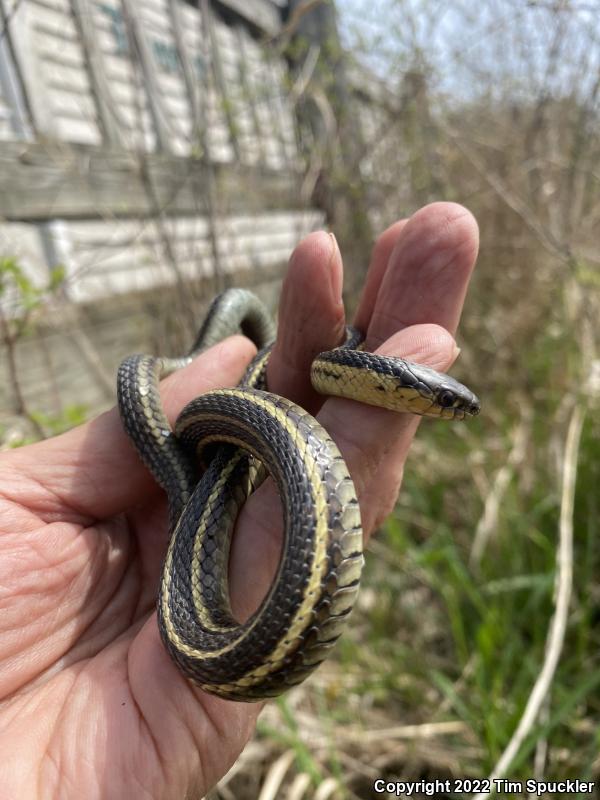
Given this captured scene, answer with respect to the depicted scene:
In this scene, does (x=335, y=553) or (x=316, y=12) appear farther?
(x=316, y=12)

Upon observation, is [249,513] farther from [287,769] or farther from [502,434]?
[502,434]

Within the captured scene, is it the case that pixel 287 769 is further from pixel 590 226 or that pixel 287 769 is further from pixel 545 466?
pixel 590 226

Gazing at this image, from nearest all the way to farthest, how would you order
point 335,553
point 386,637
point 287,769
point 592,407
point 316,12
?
point 335,553 → point 287,769 → point 386,637 → point 592,407 → point 316,12

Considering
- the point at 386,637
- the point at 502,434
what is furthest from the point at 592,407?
the point at 386,637

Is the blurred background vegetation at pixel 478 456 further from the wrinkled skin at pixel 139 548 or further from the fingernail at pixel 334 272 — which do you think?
the fingernail at pixel 334 272

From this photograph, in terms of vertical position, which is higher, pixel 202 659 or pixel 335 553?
pixel 335 553

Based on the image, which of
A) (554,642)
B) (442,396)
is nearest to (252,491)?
(442,396)

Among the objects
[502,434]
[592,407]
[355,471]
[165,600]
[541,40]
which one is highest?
[541,40]

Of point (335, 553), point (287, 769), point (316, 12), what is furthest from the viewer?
point (316, 12)
